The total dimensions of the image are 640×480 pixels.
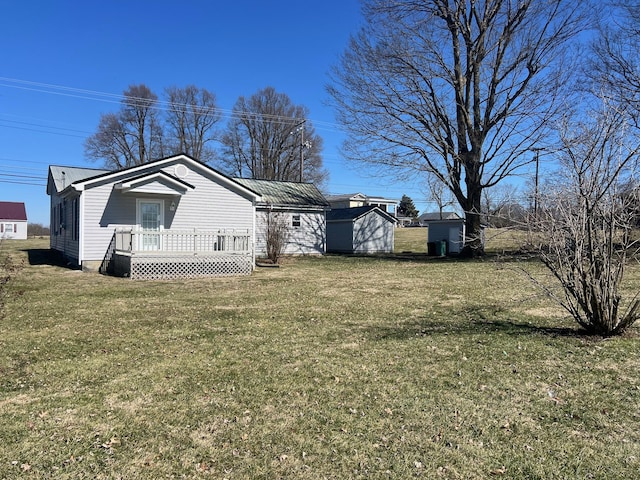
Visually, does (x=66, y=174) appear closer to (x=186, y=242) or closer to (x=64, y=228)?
(x=64, y=228)

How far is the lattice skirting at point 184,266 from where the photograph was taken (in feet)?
41.2

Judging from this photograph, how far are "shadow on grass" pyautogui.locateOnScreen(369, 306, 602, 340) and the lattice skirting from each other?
319 inches

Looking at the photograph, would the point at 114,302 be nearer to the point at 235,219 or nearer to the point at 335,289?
the point at 335,289

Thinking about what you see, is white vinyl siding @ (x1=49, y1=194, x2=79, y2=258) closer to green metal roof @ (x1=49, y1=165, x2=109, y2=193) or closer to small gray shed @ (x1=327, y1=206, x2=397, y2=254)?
green metal roof @ (x1=49, y1=165, x2=109, y2=193)

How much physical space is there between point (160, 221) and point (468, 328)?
12016mm

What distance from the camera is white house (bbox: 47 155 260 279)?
1330 cm

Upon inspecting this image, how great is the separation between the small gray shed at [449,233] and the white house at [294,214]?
6.71m

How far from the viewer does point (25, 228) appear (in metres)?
49.6

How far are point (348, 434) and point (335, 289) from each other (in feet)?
25.0

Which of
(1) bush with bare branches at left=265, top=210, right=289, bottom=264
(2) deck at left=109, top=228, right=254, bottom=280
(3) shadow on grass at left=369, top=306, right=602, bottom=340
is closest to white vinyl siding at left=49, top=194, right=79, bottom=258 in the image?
(2) deck at left=109, top=228, right=254, bottom=280

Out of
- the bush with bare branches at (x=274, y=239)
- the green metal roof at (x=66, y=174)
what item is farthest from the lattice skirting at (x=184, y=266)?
the green metal roof at (x=66, y=174)

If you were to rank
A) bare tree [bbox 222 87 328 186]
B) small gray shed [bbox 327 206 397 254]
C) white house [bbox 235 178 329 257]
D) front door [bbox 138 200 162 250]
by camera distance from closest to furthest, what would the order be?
front door [bbox 138 200 162 250]
white house [bbox 235 178 329 257]
small gray shed [bbox 327 206 397 254]
bare tree [bbox 222 87 328 186]

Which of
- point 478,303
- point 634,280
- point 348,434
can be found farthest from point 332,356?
point 634,280

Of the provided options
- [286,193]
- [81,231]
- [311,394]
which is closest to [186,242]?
[81,231]
